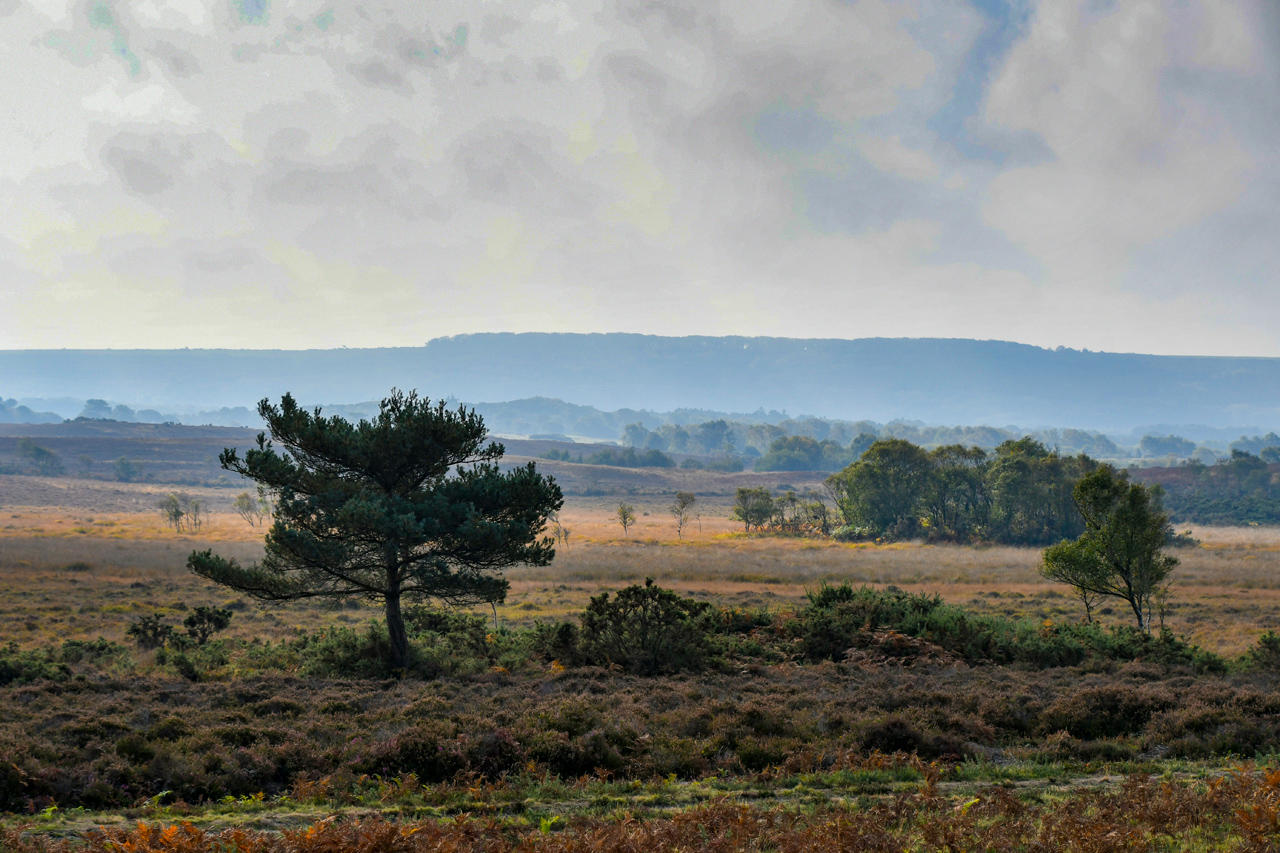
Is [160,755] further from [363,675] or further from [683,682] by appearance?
[683,682]

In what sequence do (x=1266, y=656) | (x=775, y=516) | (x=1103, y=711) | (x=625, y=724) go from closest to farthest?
(x=625, y=724) → (x=1103, y=711) → (x=1266, y=656) → (x=775, y=516)

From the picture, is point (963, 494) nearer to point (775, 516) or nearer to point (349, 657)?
point (775, 516)

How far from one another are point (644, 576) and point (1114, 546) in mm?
28495

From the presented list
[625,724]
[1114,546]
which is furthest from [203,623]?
[1114,546]

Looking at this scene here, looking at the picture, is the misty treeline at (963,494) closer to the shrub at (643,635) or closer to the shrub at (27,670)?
the shrub at (643,635)

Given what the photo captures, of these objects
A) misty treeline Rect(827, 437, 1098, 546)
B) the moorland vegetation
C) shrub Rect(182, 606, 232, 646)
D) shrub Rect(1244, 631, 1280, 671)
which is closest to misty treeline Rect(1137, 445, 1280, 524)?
misty treeline Rect(827, 437, 1098, 546)

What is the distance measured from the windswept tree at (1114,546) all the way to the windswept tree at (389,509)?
1795 cm

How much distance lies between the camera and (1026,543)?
7069cm

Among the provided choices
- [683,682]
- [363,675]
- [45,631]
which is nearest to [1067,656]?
[683,682]

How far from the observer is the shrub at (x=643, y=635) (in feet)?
61.3

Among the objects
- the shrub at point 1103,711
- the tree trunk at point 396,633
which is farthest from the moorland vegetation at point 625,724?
the tree trunk at point 396,633

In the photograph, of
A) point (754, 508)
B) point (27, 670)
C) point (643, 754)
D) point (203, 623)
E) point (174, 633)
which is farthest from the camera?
point (754, 508)

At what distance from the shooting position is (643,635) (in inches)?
741

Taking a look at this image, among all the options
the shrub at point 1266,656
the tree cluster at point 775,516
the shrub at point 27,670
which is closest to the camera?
the shrub at point 27,670
